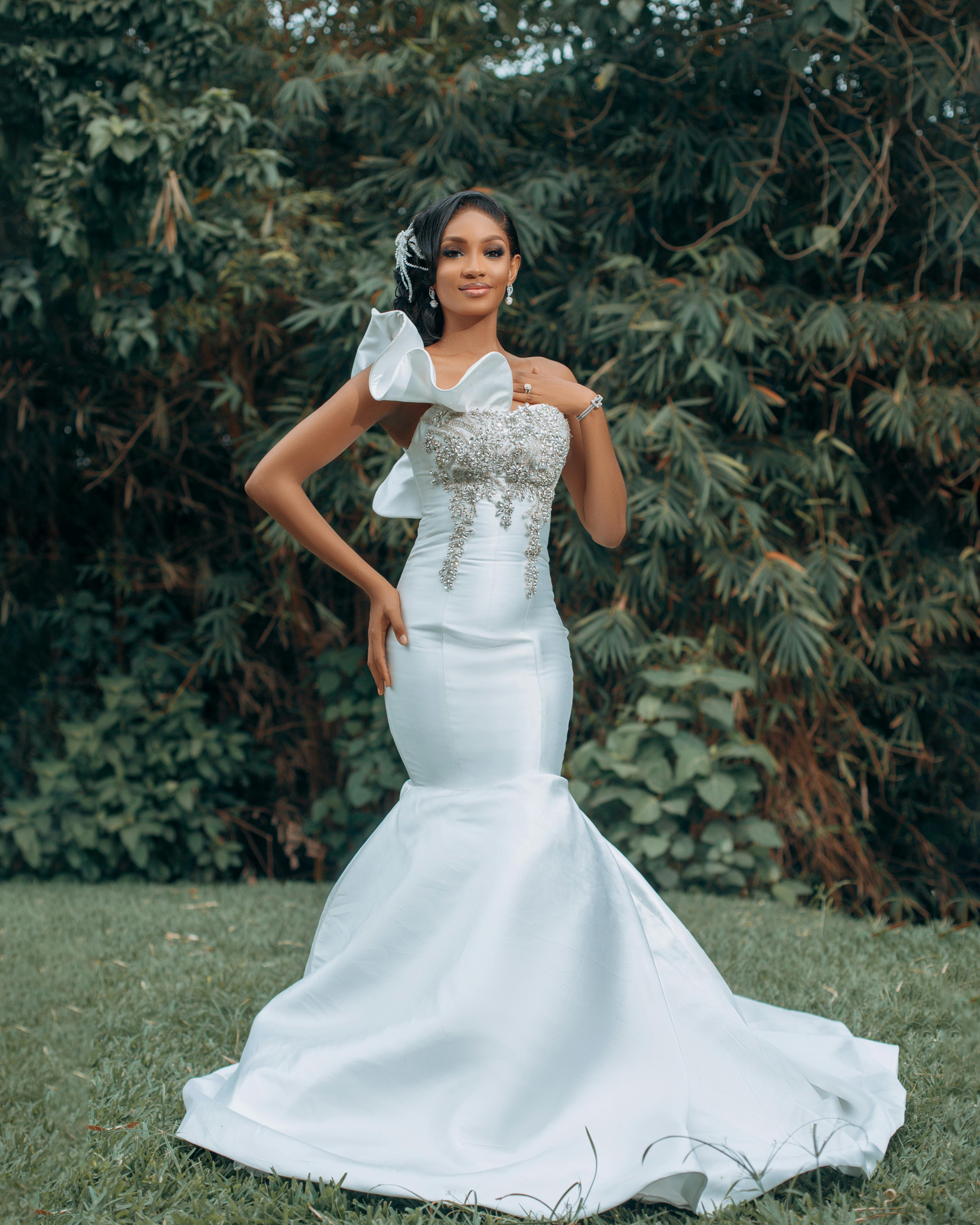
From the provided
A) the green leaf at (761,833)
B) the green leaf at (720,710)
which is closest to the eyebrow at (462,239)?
the green leaf at (720,710)

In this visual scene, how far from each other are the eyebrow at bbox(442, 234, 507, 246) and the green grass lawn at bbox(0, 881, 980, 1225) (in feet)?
5.46

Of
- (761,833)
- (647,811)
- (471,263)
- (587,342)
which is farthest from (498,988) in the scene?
(587,342)

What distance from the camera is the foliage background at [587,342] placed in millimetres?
3652

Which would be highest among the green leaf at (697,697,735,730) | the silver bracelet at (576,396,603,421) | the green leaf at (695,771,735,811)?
the silver bracelet at (576,396,603,421)

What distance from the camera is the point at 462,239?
1988mm

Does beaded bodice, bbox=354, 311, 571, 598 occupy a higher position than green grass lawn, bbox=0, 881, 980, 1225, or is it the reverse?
beaded bodice, bbox=354, 311, 571, 598

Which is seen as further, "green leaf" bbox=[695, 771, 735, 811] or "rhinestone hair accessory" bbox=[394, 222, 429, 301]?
"green leaf" bbox=[695, 771, 735, 811]

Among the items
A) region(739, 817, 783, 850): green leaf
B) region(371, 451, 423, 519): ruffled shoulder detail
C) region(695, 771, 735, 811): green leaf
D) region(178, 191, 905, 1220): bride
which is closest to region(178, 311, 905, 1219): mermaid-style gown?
region(178, 191, 905, 1220): bride

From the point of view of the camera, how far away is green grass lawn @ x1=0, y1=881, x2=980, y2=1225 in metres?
1.66

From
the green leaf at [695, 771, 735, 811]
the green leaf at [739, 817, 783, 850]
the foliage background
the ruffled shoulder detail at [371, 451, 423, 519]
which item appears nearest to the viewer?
the ruffled shoulder detail at [371, 451, 423, 519]

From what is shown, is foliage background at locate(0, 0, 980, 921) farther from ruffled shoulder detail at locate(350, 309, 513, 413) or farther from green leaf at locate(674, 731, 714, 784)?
ruffled shoulder detail at locate(350, 309, 513, 413)

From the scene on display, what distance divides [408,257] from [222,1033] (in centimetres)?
182

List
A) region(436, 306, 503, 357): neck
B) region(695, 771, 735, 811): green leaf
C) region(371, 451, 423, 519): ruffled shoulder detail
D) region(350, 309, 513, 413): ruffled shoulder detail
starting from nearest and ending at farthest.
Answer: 1. region(350, 309, 513, 413): ruffled shoulder detail
2. region(436, 306, 503, 357): neck
3. region(371, 451, 423, 519): ruffled shoulder detail
4. region(695, 771, 735, 811): green leaf

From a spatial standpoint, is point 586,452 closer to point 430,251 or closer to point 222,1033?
point 430,251
